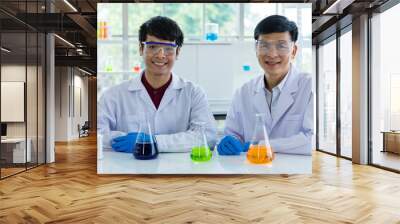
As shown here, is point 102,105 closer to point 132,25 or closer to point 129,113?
point 129,113

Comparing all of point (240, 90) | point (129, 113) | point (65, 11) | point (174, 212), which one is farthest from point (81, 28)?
point (174, 212)

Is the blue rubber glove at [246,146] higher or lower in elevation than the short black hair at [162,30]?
lower

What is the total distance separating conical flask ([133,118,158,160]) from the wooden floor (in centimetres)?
39

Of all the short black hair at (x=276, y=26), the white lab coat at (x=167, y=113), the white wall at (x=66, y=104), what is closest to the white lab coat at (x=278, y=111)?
the white lab coat at (x=167, y=113)

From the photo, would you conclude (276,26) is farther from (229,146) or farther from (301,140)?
(229,146)

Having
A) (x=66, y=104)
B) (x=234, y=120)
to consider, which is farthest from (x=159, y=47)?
(x=66, y=104)

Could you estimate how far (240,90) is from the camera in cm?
475

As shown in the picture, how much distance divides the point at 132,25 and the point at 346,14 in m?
3.66

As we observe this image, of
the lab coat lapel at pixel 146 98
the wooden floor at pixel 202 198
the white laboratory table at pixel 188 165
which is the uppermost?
the lab coat lapel at pixel 146 98

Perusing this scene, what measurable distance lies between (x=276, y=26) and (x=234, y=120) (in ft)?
3.93

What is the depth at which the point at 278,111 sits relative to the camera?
4.71 m

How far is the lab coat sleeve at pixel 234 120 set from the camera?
4738 millimetres

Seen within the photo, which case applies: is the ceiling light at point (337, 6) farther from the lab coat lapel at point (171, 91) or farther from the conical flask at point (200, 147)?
the conical flask at point (200, 147)

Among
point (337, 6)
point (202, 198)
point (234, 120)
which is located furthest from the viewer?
point (337, 6)
